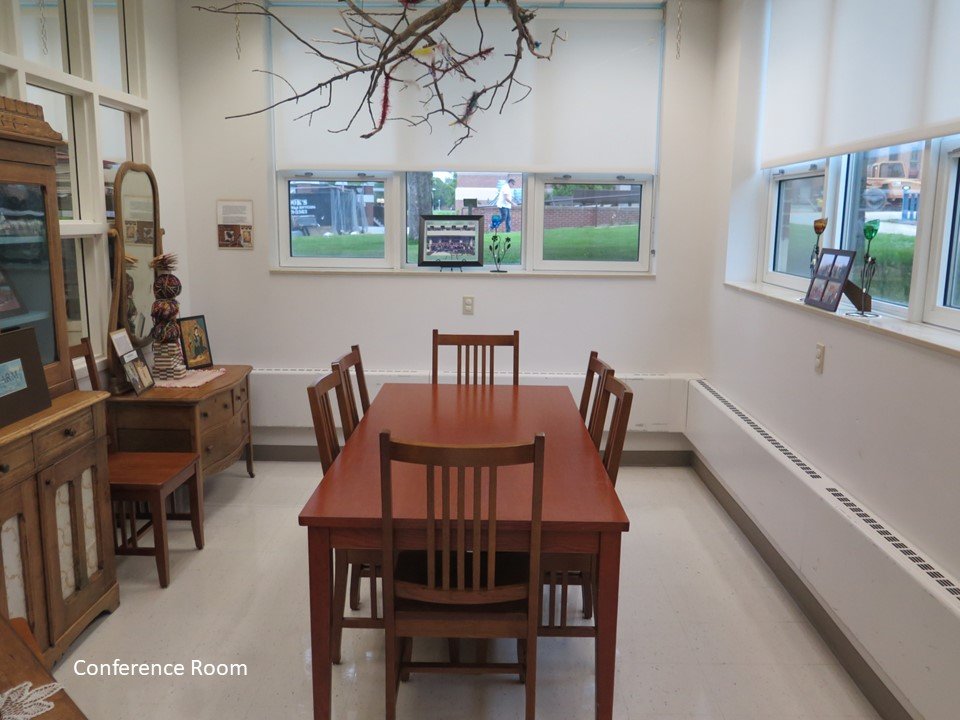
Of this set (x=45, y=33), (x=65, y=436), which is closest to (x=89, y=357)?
(x=65, y=436)

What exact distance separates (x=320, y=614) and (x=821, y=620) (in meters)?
1.90

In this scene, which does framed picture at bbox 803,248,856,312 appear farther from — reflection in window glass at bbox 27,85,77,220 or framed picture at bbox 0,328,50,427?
reflection in window glass at bbox 27,85,77,220

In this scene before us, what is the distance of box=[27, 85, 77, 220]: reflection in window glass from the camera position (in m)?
3.34

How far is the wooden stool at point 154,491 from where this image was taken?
3178 mm

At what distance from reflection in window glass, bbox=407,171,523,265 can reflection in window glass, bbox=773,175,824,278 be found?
1485 millimetres

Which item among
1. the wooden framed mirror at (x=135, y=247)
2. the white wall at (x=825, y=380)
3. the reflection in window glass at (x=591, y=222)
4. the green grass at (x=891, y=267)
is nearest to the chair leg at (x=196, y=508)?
the wooden framed mirror at (x=135, y=247)

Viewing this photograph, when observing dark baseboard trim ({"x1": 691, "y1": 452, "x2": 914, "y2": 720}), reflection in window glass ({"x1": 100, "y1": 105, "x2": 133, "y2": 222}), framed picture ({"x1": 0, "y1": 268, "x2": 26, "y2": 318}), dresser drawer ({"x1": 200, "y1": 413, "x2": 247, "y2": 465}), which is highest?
reflection in window glass ({"x1": 100, "y1": 105, "x2": 133, "y2": 222})

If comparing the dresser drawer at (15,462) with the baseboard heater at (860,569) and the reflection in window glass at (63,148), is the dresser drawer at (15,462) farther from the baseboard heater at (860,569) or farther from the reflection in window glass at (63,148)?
the baseboard heater at (860,569)

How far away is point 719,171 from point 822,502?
2285mm

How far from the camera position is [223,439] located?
3.98m

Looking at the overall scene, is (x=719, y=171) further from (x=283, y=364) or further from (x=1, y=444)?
(x=1, y=444)

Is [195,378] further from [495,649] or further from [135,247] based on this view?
[495,649]

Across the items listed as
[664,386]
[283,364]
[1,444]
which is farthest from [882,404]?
[283,364]

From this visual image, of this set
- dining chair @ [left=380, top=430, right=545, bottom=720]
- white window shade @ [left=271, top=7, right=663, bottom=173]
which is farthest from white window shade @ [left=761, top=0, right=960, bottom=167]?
dining chair @ [left=380, top=430, right=545, bottom=720]
